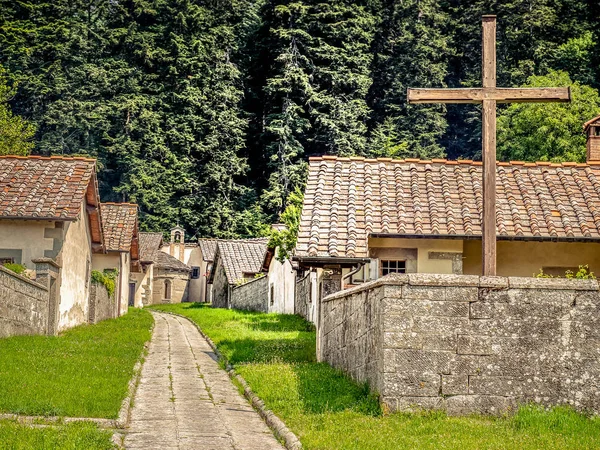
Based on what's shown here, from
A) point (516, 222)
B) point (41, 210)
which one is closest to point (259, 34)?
point (41, 210)

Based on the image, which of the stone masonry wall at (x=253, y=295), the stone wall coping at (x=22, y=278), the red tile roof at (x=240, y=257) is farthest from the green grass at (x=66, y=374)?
the red tile roof at (x=240, y=257)

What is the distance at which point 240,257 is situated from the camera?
178 ft

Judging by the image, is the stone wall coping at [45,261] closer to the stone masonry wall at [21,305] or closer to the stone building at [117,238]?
the stone masonry wall at [21,305]

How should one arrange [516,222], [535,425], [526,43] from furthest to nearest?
[526,43] < [516,222] < [535,425]

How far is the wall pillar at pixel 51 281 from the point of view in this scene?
76.9 ft

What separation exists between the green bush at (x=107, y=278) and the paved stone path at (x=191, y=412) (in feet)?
42.2

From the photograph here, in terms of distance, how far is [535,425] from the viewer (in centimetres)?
1059

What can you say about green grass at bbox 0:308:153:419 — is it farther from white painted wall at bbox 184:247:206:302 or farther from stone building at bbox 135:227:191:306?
white painted wall at bbox 184:247:206:302

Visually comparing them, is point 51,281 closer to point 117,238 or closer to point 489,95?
point 489,95

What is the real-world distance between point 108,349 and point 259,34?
6194cm

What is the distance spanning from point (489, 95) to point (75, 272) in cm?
1792

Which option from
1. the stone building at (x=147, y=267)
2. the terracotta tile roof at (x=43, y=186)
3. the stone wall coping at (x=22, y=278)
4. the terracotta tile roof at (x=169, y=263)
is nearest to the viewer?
the stone wall coping at (x=22, y=278)

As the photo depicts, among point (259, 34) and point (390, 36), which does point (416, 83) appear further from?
point (259, 34)

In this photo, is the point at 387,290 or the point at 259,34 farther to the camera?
the point at 259,34
